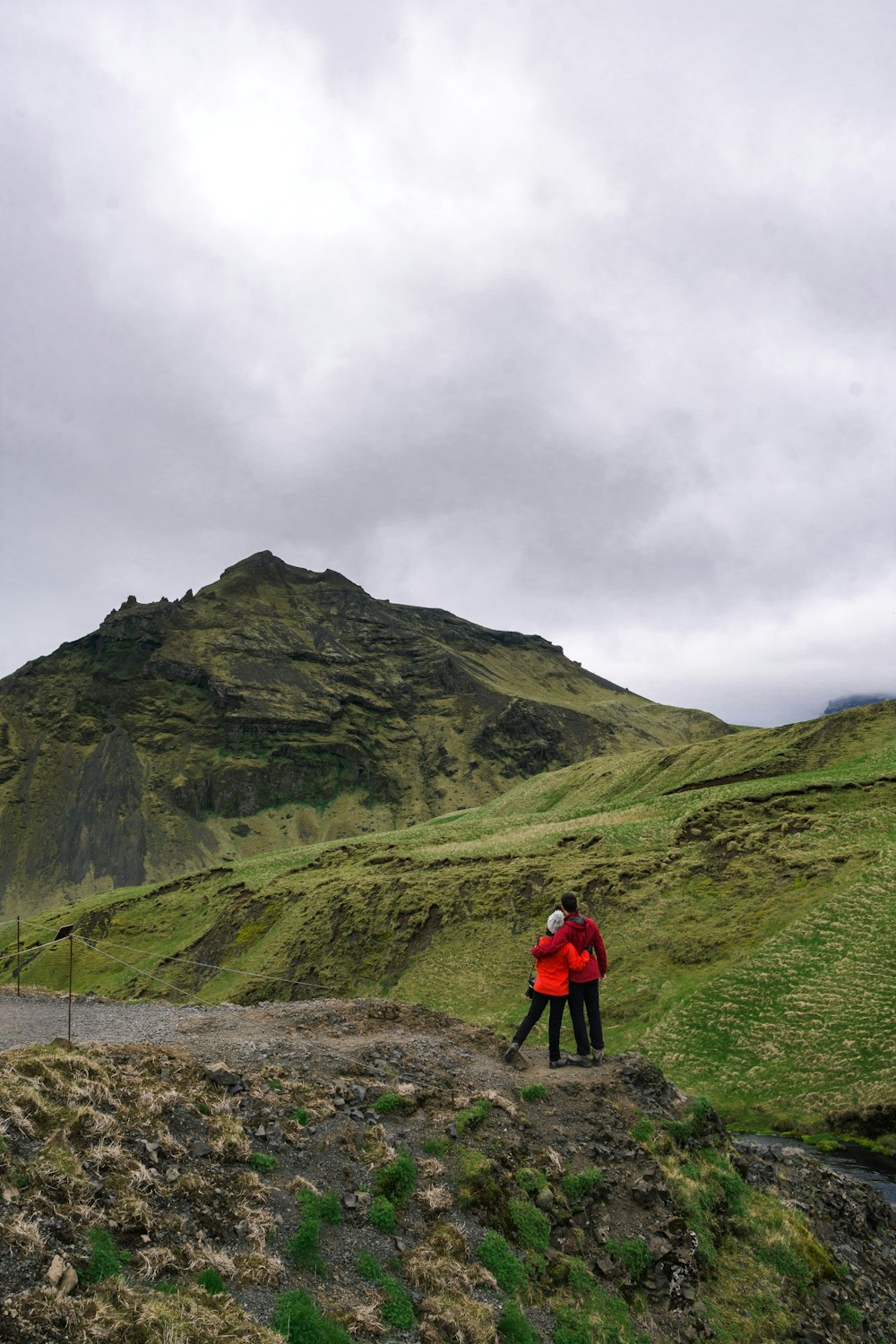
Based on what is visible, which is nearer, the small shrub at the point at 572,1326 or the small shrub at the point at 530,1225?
the small shrub at the point at 572,1326

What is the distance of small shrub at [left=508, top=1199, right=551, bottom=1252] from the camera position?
469 inches

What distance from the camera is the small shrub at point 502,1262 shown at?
11031mm

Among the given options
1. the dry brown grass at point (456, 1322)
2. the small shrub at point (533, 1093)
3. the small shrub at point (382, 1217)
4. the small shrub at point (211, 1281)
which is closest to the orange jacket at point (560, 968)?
Result: the small shrub at point (533, 1093)

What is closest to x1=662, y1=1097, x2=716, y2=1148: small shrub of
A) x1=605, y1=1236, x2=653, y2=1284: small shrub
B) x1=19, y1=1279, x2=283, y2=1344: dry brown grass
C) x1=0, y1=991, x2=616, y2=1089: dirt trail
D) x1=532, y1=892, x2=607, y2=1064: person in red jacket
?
x1=0, y1=991, x2=616, y2=1089: dirt trail

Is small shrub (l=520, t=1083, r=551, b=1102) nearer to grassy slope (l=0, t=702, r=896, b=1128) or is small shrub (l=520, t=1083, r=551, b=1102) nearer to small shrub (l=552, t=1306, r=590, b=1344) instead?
small shrub (l=552, t=1306, r=590, b=1344)

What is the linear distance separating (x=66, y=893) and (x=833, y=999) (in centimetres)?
20133

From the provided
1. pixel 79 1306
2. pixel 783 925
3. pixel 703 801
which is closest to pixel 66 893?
pixel 703 801

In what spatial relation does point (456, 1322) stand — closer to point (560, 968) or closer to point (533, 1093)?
point (533, 1093)

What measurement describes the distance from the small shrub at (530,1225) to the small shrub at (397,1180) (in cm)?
180

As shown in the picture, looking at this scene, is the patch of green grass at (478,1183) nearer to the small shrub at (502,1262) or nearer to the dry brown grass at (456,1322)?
the small shrub at (502,1262)

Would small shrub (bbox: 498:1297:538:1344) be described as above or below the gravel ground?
below

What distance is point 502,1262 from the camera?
11.3 metres

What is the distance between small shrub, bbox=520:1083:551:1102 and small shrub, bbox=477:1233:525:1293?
390cm

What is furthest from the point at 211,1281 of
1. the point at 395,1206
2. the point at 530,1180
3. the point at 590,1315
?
the point at 530,1180
